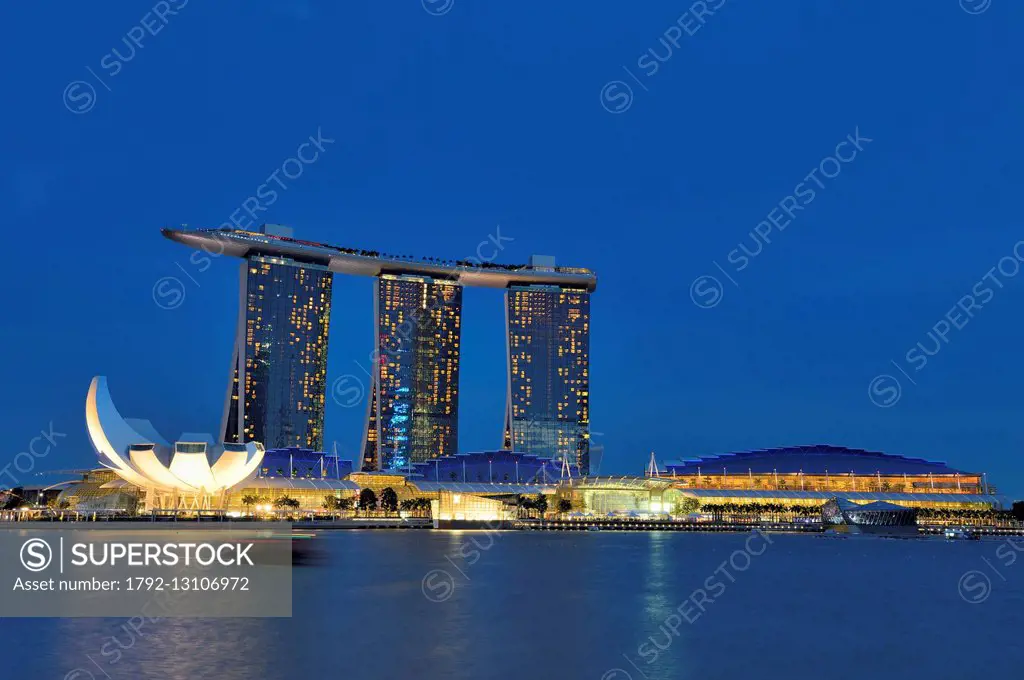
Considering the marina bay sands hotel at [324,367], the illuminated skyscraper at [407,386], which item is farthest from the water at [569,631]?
the illuminated skyscraper at [407,386]

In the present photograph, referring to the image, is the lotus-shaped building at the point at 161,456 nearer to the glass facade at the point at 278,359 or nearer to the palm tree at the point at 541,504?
the palm tree at the point at 541,504

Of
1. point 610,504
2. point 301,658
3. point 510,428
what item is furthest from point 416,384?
point 301,658

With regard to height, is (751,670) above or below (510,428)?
below

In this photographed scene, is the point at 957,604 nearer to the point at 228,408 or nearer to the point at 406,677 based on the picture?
the point at 406,677

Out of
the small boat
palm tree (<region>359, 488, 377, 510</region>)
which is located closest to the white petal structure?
palm tree (<region>359, 488, 377, 510</region>)

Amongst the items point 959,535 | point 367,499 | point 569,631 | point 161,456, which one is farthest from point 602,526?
point 569,631
